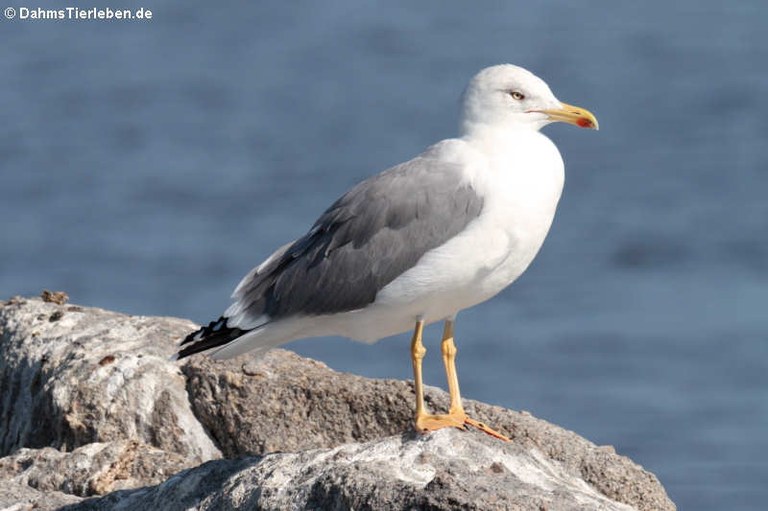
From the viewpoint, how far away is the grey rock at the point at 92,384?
8.10m

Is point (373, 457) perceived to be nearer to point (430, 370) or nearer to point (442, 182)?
point (442, 182)

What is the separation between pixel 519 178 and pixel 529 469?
1.47 metres

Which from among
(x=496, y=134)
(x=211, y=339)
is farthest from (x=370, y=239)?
(x=211, y=339)

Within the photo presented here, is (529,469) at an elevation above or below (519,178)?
below

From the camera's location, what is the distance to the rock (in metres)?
5.87

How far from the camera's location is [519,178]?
7.30m

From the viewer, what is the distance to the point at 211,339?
24.7ft

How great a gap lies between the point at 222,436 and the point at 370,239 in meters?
1.31

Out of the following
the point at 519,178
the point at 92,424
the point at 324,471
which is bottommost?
the point at 324,471

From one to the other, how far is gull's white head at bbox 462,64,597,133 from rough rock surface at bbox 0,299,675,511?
1.32 meters

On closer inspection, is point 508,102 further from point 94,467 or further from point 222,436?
point 94,467

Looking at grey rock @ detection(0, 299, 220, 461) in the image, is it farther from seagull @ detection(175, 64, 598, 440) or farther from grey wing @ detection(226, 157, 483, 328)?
grey wing @ detection(226, 157, 483, 328)

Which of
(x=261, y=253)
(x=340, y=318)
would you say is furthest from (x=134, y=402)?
(x=261, y=253)

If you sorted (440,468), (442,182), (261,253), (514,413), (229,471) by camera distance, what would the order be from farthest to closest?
(261,253), (514,413), (442,182), (229,471), (440,468)
